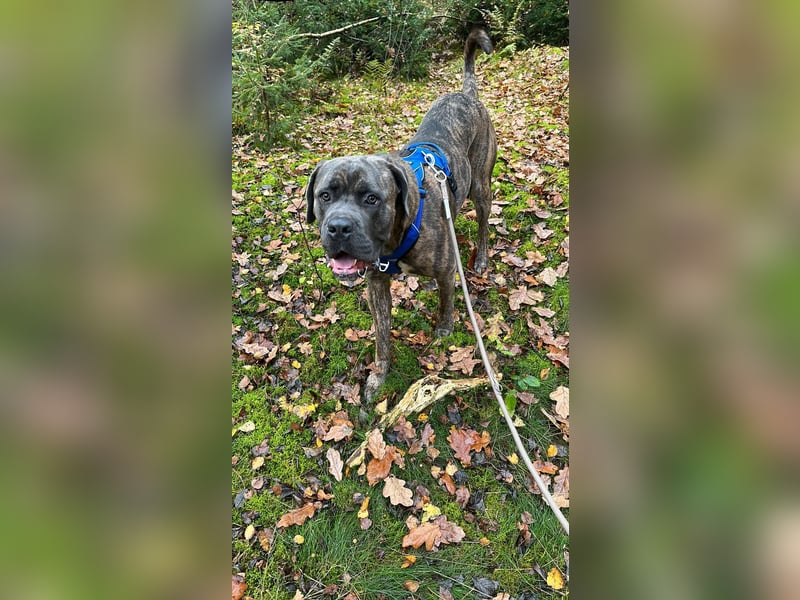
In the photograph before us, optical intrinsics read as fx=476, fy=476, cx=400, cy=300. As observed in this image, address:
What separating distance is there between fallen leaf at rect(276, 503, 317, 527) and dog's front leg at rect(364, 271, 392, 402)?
100cm

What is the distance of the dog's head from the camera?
3197mm

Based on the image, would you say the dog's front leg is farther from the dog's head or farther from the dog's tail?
the dog's tail

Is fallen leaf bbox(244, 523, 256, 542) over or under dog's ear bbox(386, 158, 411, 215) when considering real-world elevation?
under

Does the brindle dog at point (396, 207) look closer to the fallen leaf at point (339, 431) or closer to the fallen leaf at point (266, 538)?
the fallen leaf at point (339, 431)

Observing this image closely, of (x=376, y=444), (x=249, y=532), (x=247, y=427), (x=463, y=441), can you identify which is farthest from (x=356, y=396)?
(x=249, y=532)

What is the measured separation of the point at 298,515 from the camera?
3.29 meters

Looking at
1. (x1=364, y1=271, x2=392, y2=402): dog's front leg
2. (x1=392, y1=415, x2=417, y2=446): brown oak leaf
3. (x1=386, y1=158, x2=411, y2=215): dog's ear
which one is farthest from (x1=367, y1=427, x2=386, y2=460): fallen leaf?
(x1=386, y1=158, x2=411, y2=215): dog's ear

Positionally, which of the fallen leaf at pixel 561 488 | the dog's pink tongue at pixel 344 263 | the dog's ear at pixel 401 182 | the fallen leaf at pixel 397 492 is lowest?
the fallen leaf at pixel 397 492

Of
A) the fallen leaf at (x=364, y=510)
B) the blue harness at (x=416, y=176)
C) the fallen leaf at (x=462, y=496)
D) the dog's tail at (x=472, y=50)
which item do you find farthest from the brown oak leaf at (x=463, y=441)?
the dog's tail at (x=472, y=50)

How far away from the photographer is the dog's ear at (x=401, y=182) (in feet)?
11.5

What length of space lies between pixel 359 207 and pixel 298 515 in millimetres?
2185

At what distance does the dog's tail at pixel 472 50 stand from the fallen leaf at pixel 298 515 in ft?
15.2

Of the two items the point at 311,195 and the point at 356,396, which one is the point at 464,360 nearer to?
the point at 356,396
